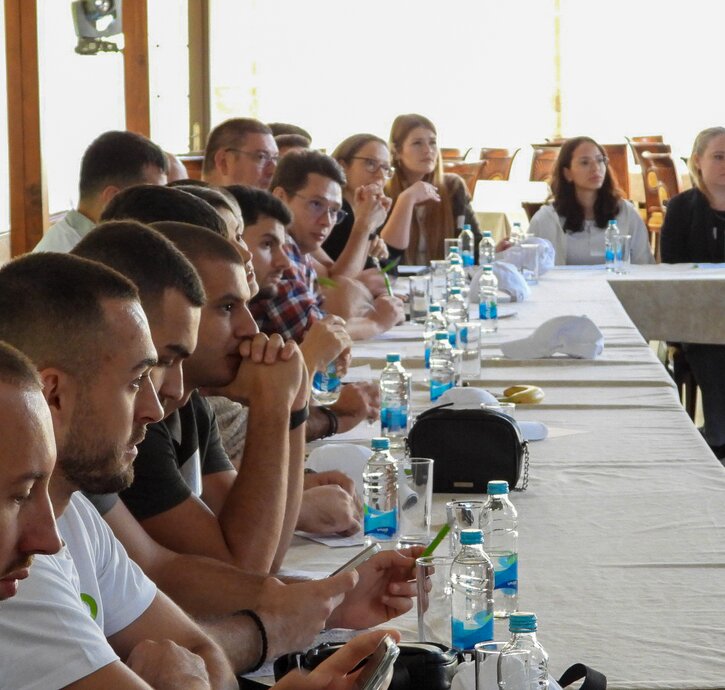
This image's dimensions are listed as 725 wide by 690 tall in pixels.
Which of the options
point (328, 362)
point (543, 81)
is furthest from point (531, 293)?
point (543, 81)

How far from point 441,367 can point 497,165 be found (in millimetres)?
7007

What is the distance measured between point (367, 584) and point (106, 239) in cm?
57

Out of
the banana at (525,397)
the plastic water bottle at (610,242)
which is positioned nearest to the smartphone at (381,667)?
the banana at (525,397)

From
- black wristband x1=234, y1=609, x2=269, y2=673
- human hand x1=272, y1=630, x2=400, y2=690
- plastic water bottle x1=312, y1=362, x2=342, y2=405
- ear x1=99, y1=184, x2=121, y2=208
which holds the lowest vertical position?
black wristband x1=234, y1=609, x2=269, y2=673

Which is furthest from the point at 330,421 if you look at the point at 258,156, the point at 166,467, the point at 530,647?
the point at 258,156

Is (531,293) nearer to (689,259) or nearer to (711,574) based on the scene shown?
(689,259)

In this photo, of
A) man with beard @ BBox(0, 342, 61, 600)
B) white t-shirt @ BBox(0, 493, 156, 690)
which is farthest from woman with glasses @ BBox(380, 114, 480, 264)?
man with beard @ BBox(0, 342, 61, 600)

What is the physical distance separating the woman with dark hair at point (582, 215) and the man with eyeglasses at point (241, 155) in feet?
5.46

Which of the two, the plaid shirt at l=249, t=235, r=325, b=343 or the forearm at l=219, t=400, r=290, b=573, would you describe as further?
the plaid shirt at l=249, t=235, r=325, b=343

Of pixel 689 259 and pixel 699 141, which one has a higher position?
pixel 699 141

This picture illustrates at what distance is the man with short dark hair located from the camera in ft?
10.0

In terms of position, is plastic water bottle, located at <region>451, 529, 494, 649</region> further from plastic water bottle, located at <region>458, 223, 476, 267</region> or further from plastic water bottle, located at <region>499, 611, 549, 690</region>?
plastic water bottle, located at <region>458, 223, 476, 267</region>

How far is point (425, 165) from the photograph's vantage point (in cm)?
536

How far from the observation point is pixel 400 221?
16.7ft
